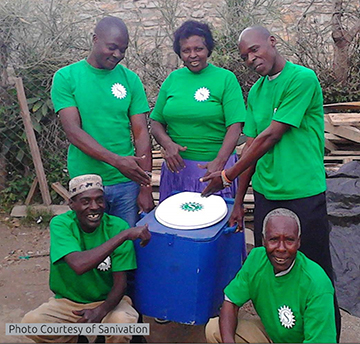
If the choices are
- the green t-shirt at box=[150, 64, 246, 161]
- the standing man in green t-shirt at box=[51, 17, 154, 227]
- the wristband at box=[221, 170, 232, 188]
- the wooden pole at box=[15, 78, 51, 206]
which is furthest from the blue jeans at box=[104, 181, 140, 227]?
the wooden pole at box=[15, 78, 51, 206]

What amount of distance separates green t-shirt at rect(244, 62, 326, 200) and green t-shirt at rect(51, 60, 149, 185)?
34.1 inches

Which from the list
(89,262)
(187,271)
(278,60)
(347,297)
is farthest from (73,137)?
(347,297)

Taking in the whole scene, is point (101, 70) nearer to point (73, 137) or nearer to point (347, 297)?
point (73, 137)

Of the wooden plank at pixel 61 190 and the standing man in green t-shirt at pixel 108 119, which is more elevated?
the standing man in green t-shirt at pixel 108 119

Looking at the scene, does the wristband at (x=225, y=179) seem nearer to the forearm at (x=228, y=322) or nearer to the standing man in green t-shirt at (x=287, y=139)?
the standing man in green t-shirt at (x=287, y=139)

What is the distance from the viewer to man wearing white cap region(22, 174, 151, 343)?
258 centimetres

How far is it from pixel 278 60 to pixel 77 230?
4.69ft

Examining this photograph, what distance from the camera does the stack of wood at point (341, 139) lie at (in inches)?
197

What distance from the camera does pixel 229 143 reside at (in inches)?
119

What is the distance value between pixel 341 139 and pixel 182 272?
3255mm

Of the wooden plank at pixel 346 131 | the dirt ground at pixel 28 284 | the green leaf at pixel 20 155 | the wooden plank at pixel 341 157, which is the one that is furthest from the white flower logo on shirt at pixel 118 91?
the wooden plank at pixel 346 131

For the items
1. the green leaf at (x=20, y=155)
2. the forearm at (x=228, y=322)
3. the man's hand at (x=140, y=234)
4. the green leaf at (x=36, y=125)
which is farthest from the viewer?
the green leaf at (x=20, y=155)

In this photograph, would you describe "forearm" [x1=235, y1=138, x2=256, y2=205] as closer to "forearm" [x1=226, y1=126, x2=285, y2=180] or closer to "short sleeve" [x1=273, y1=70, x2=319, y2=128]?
"forearm" [x1=226, y1=126, x2=285, y2=180]

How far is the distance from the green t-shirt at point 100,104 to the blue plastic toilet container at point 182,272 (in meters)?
0.50
